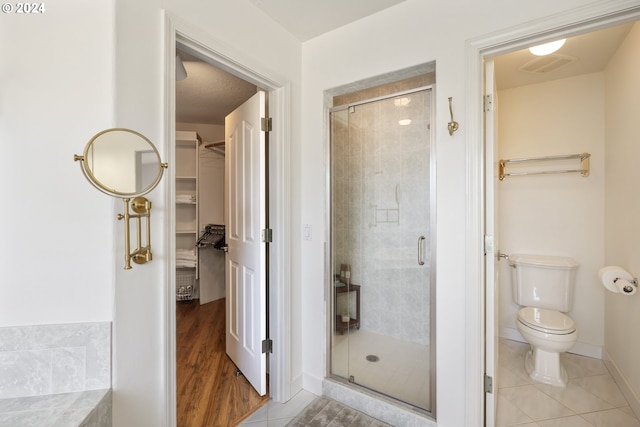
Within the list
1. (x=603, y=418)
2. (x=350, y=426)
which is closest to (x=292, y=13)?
(x=350, y=426)

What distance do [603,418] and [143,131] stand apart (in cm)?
306

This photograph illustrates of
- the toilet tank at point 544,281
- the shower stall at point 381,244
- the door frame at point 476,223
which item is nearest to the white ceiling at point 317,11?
the shower stall at point 381,244

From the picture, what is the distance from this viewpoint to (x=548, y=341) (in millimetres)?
2018

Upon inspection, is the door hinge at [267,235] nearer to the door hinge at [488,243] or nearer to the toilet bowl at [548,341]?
the door hinge at [488,243]

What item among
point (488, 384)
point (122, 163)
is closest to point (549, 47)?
point (488, 384)

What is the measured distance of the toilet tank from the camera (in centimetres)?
238

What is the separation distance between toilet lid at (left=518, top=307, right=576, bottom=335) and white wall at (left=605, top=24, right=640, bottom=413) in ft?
1.03

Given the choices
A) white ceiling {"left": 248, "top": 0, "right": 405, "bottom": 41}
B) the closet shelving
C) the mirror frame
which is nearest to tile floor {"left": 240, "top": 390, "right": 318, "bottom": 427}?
the mirror frame

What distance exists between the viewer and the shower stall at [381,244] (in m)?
1.79

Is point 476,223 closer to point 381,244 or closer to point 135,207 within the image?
point 381,244

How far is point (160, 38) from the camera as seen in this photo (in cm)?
123

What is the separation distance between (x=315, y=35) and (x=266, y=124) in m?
0.74

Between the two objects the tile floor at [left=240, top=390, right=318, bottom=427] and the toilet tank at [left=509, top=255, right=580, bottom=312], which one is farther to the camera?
the toilet tank at [left=509, top=255, right=580, bottom=312]

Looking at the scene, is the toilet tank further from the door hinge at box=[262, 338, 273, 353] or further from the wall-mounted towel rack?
the door hinge at box=[262, 338, 273, 353]
